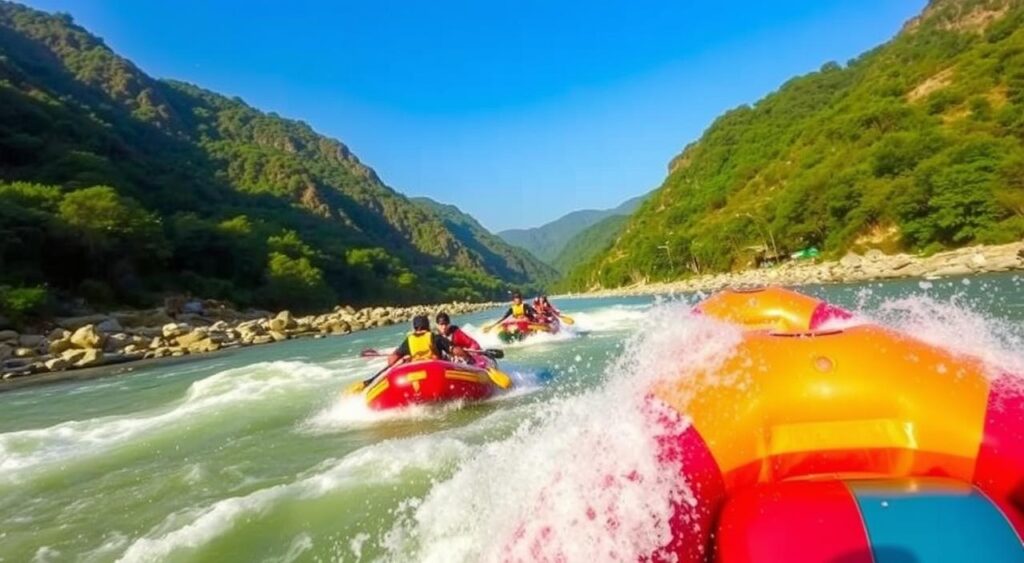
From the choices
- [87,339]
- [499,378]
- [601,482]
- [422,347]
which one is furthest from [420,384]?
[87,339]

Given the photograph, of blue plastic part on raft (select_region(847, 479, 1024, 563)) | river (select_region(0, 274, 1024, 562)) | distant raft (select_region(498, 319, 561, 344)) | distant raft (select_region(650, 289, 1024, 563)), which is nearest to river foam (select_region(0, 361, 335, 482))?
river (select_region(0, 274, 1024, 562))

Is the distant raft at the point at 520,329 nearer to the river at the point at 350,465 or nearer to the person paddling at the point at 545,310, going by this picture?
the person paddling at the point at 545,310

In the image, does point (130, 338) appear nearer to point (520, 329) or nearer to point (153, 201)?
point (520, 329)

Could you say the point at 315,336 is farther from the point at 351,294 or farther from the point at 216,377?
the point at 351,294

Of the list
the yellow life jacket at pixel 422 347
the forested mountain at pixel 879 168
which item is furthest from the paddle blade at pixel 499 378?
the forested mountain at pixel 879 168

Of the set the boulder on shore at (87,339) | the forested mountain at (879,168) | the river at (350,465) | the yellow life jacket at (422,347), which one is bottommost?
the river at (350,465)

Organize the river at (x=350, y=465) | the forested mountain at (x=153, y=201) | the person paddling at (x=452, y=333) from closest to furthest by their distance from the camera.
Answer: the river at (x=350, y=465), the person paddling at (x=452, y=333), the forested mountain at (x=153, y=201)

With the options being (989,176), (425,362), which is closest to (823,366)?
(425,362)

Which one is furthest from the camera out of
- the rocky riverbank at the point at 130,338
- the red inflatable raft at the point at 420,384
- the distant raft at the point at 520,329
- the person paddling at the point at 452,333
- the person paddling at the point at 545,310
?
the rocky riverbank at the point at 130,338
